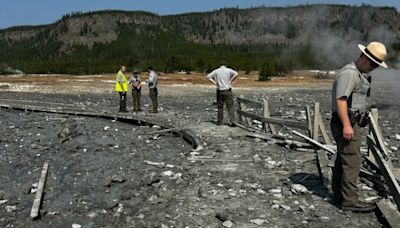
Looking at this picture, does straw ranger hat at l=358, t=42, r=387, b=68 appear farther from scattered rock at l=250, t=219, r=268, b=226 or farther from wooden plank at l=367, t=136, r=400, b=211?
scattered rock at l=250, t=219, r=268, b=226

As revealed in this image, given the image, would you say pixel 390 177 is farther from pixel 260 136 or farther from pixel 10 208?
pixel 260 136

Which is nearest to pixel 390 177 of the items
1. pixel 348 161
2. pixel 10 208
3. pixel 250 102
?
pixel 348 161

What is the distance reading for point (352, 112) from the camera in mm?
6441

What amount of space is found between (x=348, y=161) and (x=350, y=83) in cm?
102

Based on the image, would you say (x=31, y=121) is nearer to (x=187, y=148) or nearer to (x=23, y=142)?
(x=23, y=142)

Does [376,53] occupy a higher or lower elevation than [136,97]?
higher

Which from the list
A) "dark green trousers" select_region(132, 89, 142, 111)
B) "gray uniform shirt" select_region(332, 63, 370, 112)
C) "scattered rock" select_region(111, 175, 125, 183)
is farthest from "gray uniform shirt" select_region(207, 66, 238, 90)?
"gray uniform shirt" select_region(332, 63, 370, 112)

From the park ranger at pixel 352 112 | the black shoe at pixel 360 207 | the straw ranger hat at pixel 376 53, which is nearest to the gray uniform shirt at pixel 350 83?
the park ranger at pixel 352 112

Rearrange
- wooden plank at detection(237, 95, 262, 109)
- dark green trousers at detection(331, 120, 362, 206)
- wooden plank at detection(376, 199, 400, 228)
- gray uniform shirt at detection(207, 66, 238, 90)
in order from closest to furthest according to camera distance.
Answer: wooden plank at detection(376, 199, 400, 228) → dark green trousers at detection(331, 120, 362, 206) → gray uniform shirt at detection(207, 66, 238, 90) → wooden plank at detection(237, 95, 262, 109)

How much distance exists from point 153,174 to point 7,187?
108 inches

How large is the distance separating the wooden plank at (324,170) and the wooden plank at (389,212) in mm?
1095

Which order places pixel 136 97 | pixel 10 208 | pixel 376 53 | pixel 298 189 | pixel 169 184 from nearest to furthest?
pixel 376 53
pixel 298 189
pixel 10 208
pixel 169 184
pixel 136 97

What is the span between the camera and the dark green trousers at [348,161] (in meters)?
6.49

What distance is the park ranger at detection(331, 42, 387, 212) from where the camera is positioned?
6281 mm
